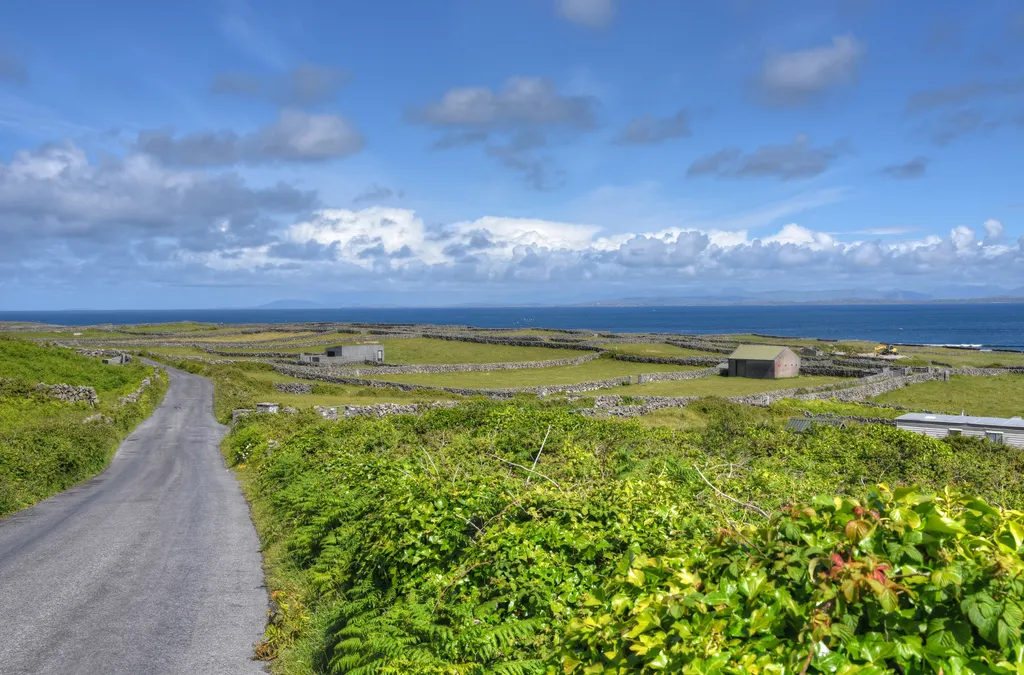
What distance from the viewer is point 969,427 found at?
108 ft

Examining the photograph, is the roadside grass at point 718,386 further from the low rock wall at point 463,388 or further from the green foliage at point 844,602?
the green foliage at point 844,602

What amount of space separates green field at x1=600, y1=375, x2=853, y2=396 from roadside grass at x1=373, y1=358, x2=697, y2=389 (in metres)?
5.62

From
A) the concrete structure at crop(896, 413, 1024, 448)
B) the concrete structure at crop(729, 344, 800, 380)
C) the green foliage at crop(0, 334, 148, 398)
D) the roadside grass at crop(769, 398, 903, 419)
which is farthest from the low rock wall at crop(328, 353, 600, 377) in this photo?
the concrete structure at crop(896, 413, 1024, 448)

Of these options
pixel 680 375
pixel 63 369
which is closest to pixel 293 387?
pixel 63 369

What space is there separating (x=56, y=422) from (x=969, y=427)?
4173cm

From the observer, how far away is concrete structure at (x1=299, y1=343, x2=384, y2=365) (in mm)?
74438

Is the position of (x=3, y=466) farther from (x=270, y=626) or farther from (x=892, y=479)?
(x=892, y=479)

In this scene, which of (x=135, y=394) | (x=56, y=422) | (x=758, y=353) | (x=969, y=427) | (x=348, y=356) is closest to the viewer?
(x=56, y=422)

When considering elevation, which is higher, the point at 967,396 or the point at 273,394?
the point at 273,394

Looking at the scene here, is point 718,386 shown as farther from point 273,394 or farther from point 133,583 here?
point 133,583

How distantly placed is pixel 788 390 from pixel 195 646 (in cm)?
5287

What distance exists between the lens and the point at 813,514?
14.8 ft

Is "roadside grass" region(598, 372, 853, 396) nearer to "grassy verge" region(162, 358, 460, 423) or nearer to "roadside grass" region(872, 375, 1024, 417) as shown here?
"roadside grass" region(872, 375, 1024, 417)

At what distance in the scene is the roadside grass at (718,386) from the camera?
56469 millimetres
